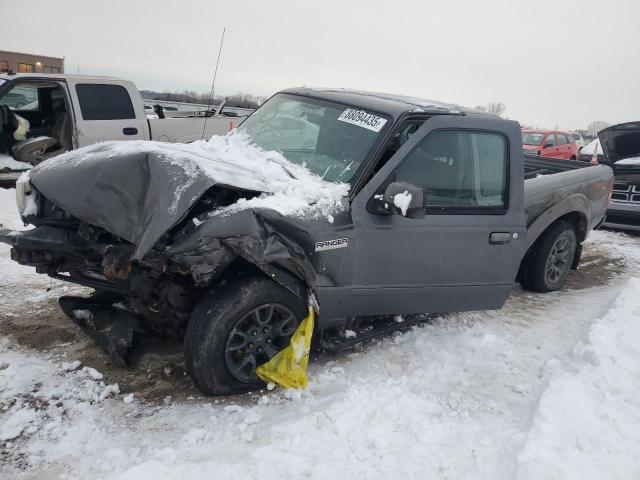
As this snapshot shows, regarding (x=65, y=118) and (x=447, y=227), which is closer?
(x=447, y=227)

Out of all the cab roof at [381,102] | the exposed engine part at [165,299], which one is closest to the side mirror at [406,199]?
the cab roof at [381,102]

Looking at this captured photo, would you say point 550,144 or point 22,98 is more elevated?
point 550,144

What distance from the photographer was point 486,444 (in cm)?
289

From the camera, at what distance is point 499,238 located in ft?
12.8

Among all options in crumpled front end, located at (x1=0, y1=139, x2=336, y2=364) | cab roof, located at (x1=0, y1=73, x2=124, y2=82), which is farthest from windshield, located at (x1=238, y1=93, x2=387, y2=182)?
cab roof, located at (x1=0, y1=73, x2=124, y2=82)

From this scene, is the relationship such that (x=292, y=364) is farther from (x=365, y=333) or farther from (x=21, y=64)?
(x=21, y=64)

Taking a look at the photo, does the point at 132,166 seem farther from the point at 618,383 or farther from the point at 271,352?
the point at 618,383

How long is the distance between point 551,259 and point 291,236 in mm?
3692

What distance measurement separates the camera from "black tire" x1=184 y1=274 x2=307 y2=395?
3.02 meters

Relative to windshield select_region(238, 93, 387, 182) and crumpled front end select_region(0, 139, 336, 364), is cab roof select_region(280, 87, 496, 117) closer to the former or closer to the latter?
windshield select_region(238, 93, 387, 182)

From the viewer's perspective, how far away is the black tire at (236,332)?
3.02 meters

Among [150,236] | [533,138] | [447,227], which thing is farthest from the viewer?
[533,138]

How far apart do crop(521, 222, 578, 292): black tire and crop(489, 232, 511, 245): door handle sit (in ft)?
5.82

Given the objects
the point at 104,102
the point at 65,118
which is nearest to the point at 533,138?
the point at 104,102
